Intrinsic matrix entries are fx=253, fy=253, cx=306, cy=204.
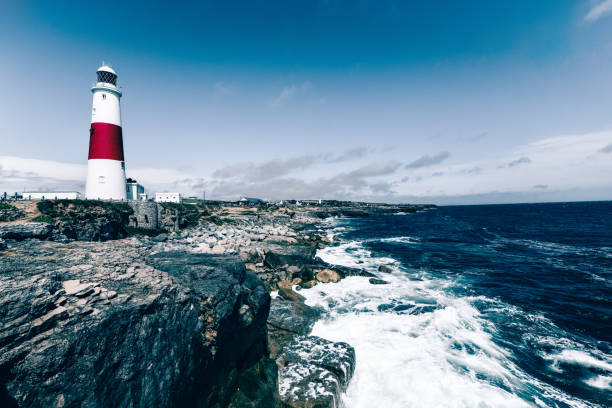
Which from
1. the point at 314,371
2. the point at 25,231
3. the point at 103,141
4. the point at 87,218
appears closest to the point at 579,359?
the point at 314,371

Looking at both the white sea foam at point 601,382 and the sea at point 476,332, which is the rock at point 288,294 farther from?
the white sea foam at point 601,382

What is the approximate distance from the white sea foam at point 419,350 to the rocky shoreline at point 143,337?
72.4 inches

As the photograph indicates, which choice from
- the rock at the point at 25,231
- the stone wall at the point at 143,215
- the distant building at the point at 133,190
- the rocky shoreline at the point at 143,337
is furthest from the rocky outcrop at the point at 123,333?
the distant building at the point at 133,190

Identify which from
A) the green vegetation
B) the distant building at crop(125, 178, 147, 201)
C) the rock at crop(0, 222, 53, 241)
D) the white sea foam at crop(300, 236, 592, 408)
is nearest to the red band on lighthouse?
the distant building at crop(125, 178, 147, 201)

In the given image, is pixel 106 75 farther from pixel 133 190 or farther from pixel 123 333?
pixel 123 333

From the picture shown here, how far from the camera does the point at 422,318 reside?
52.4 feet

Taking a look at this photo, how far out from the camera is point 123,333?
5.00m

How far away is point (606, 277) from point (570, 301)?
32.6ft

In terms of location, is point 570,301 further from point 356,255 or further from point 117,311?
point 117,311

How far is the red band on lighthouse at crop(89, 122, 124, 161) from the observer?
3288cm

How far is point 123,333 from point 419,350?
42.1ft

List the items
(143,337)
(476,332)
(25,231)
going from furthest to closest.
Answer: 1. (476,332)
2. (25,231)
3. (143,337)

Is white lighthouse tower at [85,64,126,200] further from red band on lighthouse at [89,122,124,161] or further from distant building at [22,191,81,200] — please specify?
distant building at [22,191,81,200]

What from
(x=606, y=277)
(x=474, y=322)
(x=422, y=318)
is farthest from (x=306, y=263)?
(x=606, y=277)
